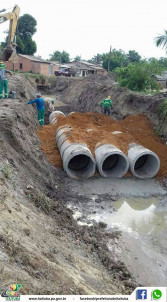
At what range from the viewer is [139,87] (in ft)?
69.9

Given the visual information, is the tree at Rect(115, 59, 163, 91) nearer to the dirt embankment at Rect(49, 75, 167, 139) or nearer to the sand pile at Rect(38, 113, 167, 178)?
the dirt embankment at Rect(49, 75, 167, 139)

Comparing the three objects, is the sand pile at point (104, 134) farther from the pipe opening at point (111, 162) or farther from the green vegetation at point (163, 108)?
the green vegetation at point (163, 108)

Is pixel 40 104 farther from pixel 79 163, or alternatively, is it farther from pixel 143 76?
pixel 143 76

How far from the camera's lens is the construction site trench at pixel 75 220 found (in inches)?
155

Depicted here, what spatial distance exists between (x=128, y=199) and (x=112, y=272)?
4.08 metres

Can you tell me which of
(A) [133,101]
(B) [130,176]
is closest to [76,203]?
(B) [130,176]

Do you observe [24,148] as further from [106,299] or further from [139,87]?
[139,87]

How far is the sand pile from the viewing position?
11523 millimetres

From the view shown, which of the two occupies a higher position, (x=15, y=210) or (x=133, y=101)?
(x=133, y=101)

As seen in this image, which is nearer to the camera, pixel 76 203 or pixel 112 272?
pixel 112 272

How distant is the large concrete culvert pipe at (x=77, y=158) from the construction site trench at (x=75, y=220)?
36cm

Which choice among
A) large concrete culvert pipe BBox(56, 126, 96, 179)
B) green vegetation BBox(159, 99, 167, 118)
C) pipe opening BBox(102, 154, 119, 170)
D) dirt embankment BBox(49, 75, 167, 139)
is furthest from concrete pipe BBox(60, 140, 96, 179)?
green vegetation BBox(159, 99, 167, 118)

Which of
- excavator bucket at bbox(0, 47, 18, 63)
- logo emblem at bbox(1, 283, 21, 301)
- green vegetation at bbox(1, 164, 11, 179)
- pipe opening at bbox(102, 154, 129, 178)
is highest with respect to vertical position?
excavator bucket at bbox(0, 47, 18, 63)

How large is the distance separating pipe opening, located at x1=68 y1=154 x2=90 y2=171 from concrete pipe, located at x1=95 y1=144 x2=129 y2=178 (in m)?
0.78
